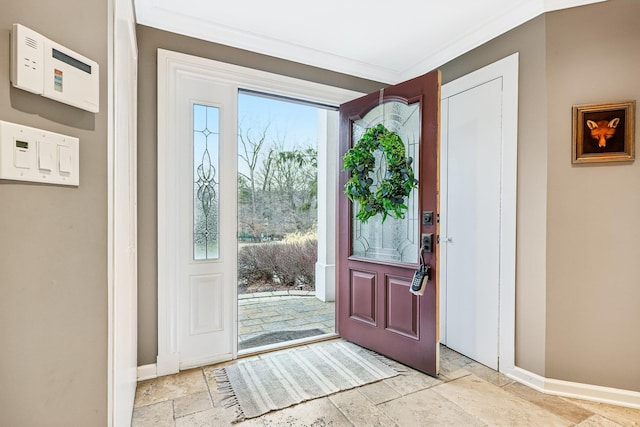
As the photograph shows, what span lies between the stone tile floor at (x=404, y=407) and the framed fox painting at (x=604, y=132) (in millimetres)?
1536

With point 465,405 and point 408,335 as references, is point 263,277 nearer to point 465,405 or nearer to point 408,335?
point 408,335

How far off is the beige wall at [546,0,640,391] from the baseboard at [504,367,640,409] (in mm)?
38

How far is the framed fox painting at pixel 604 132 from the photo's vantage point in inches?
76.9

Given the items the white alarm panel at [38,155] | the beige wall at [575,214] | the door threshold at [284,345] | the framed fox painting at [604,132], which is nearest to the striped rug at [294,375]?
the door threshold at [284,345]

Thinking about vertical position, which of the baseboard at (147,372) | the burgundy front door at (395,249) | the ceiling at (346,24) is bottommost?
the baseboard at (147,372)

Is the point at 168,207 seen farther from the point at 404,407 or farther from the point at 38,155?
the point at 404,407

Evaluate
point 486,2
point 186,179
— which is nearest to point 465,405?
point 186,179

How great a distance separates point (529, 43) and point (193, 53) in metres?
2.39

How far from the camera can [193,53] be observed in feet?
7.86

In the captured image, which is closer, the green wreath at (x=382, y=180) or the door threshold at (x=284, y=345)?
the green wreath at (x=382, y=180)

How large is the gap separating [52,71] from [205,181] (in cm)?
168

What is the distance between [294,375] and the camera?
91.8 inches

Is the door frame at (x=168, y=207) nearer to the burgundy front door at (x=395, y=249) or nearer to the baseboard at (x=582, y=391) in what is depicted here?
the burgundy front door at (x=395, y=249)

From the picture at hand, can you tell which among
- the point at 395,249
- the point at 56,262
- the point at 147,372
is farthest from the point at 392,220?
the point at 56,262
